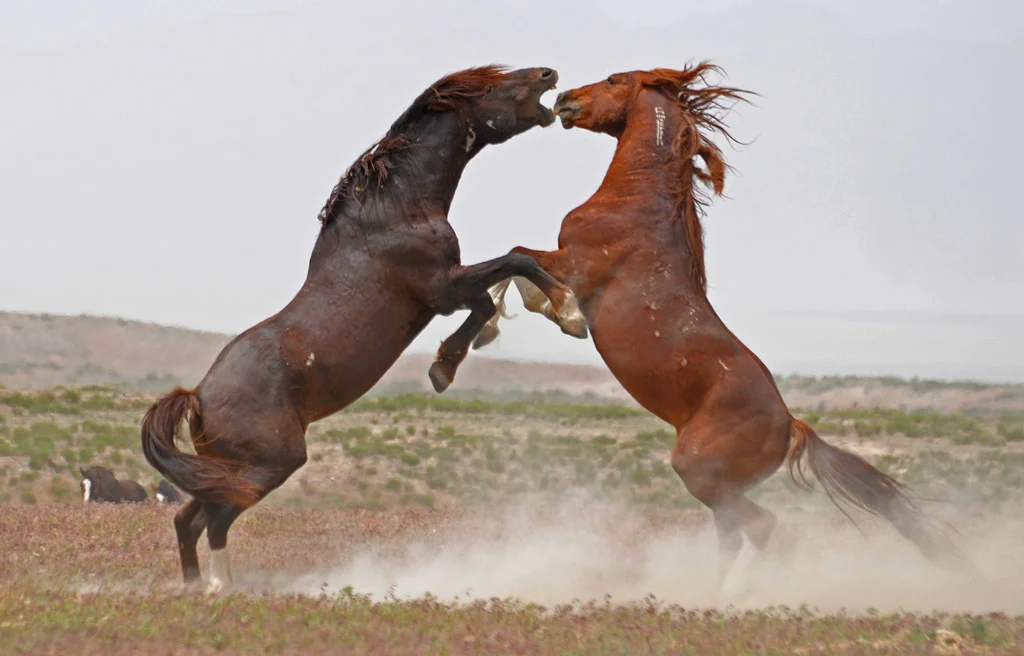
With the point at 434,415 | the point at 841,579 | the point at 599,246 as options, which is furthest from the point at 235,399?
the point at 434,415

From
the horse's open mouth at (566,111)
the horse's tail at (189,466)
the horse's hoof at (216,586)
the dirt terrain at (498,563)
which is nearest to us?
the dirt terrain at (498,563)

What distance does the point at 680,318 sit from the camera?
8.77 m

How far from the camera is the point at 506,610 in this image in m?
7.82

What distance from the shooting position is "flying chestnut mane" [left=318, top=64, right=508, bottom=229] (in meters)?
9.09

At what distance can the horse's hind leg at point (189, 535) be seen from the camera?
8.75 metres

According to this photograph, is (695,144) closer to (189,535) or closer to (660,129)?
(660,129)

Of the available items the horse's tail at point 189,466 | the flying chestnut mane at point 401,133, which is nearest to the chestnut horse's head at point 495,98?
the flying chestnut mane at point 401,133

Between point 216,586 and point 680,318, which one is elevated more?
point 680,318

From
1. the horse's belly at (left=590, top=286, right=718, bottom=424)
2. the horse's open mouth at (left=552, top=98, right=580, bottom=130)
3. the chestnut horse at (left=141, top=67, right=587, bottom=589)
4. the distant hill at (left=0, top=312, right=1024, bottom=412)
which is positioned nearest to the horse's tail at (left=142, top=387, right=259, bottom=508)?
the chestnut horse at (left=141, top=67, right=587, bottom=589)

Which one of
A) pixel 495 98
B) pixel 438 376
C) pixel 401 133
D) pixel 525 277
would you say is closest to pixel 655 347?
pixel 525 277

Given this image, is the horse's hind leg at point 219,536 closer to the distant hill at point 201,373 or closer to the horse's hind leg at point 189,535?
the horse's hind leg at point 189,535

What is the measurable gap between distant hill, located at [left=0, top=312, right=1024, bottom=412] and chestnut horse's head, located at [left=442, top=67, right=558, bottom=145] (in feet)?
60.9

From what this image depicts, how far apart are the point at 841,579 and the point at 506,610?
3312mm

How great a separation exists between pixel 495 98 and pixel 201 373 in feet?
151
